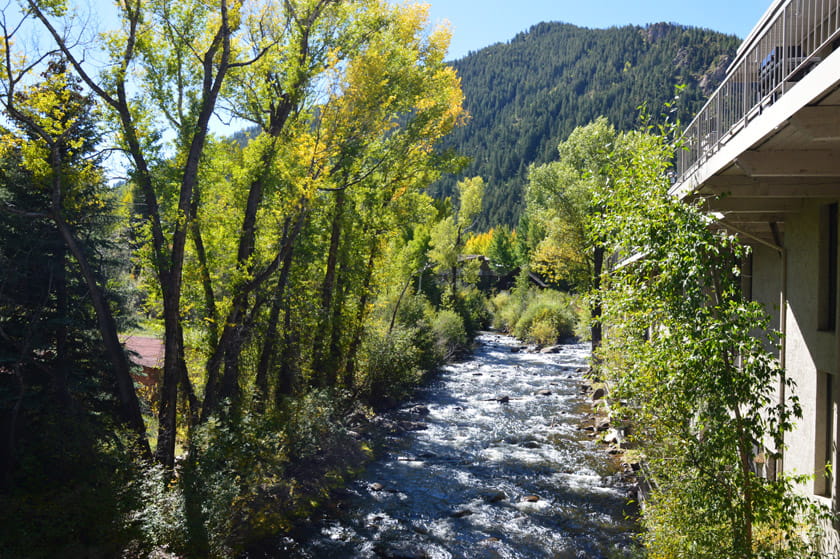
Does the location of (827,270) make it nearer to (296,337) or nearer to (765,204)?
(765,204)

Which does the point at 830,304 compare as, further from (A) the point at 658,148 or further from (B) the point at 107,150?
(B) the point at 107,150

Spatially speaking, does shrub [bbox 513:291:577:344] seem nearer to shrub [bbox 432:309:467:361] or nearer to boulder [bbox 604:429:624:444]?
shrub [bbox 432:309:467:361]

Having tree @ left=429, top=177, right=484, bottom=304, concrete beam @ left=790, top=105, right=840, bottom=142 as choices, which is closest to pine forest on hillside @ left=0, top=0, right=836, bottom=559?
concrete beam @ left=790, top=105, right=840, bottom=142

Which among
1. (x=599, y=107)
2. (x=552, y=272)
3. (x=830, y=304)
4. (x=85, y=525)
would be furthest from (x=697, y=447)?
(x=599, y=107)

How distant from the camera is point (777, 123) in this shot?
16.0 feet

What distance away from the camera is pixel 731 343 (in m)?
4.73

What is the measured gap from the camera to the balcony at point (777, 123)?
182 inches

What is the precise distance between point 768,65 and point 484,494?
9.86 metres

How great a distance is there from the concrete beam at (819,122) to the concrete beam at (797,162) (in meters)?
1.06

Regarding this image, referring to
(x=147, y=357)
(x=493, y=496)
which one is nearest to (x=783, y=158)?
(x=493, y=496)

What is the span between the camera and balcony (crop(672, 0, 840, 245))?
4.61 metres

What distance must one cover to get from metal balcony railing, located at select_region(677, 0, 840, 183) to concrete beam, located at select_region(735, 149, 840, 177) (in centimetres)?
50

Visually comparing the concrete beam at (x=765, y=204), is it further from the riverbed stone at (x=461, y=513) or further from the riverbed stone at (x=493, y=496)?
the riverbed stone at (x=493, y=496)

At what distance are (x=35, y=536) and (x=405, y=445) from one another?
9.65m
